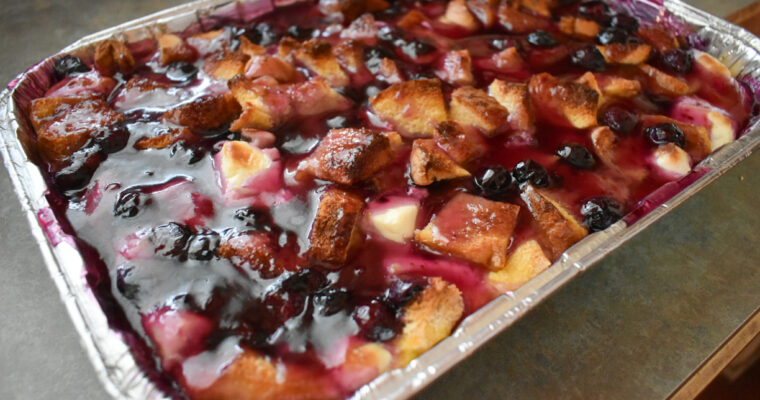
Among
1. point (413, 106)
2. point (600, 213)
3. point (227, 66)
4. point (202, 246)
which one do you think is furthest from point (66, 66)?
point (600, 213)

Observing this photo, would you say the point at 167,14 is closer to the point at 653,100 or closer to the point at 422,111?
the point at 422,111

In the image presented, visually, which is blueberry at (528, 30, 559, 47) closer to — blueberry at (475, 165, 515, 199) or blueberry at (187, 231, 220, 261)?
blueberry at (475, 165, 515, 199)

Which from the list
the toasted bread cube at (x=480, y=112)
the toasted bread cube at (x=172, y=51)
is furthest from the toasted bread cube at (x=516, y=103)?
the toasted bread cube at (x=172, y=51)

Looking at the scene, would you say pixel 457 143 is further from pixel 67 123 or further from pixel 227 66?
pixel 67 123

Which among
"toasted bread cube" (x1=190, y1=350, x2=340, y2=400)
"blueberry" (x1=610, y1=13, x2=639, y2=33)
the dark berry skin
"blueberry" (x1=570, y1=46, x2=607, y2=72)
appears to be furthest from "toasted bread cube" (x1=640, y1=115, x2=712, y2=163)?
"toasted bread cube" (x1=190, y1=350, x2=340, y2=400)

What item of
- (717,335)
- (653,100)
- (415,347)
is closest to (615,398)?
(717,335)

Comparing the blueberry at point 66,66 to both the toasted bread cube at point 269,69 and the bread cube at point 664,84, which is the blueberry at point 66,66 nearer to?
the toasted bread cube at point 269,69

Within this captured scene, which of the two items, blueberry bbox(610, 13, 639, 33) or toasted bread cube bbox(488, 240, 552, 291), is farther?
blueberry bbox(610, 13, 639, 33)
